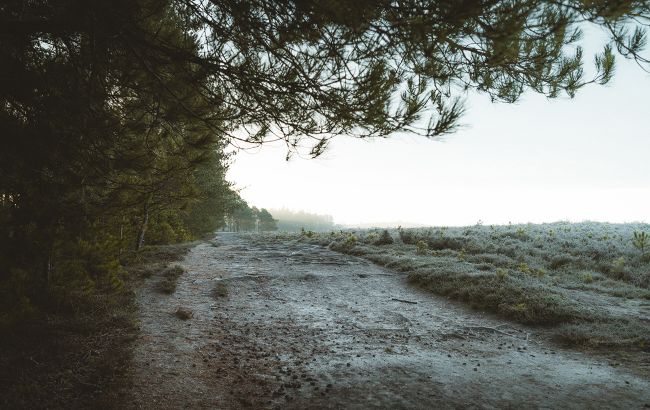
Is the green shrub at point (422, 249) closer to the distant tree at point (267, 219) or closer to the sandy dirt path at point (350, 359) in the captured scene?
the sandy dirt path at point (350, 359)

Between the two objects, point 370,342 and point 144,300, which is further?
point 144,300

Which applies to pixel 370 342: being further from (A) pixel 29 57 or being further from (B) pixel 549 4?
(A) pixel 29 57

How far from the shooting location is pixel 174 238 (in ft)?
59.4

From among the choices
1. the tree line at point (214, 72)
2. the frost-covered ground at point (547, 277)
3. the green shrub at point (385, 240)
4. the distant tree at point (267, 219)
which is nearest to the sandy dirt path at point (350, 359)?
the frost-covered ground at point (547, 277)

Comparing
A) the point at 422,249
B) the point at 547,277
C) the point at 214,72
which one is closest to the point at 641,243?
the point at 547,277

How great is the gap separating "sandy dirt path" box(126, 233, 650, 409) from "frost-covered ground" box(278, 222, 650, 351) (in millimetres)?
688

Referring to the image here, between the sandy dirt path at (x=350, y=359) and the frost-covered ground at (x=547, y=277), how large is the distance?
27.1 inches

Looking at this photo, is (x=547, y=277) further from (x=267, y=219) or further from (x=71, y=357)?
(x=267, y=219)

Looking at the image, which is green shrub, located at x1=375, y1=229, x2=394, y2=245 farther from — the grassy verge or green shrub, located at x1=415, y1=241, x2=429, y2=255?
the grassy verge

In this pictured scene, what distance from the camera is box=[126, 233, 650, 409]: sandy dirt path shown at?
3.89m

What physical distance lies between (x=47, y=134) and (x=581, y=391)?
685 cm

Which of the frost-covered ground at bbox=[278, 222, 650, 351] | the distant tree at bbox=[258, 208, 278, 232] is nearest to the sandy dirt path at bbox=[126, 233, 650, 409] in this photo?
the frost-covered ground at bbox=[278, 222, 650, 351]

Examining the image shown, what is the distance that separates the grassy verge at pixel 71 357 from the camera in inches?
142

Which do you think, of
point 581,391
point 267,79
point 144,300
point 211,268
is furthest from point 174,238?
point 581,391
